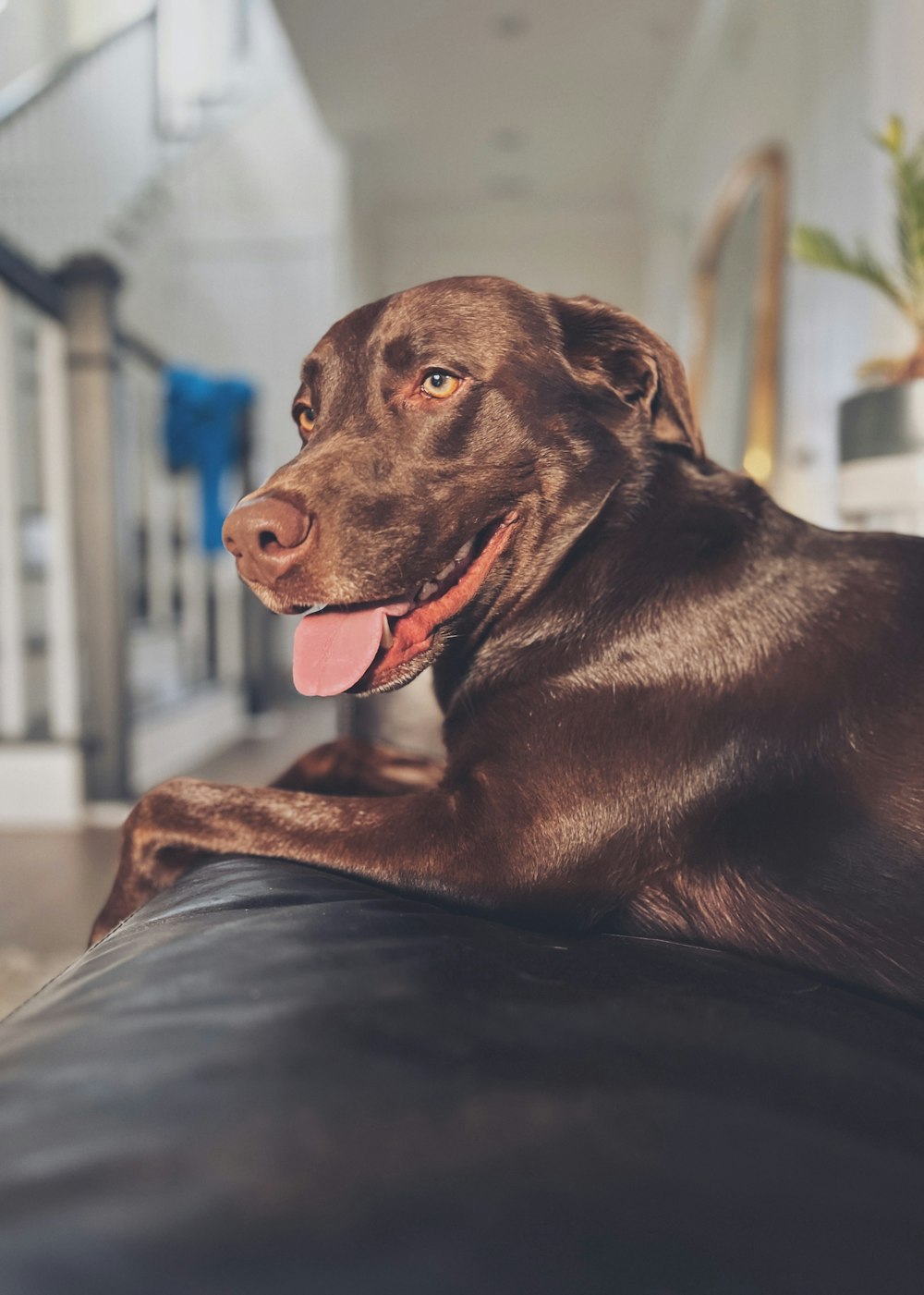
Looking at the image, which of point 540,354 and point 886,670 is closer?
point 886,670

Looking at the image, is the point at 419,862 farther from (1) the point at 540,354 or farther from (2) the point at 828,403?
(2) the point at 828,403

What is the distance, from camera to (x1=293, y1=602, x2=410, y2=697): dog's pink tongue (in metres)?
1.11

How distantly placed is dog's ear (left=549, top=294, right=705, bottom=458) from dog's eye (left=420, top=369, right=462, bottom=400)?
17 cm

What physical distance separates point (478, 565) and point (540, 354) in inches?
11.5

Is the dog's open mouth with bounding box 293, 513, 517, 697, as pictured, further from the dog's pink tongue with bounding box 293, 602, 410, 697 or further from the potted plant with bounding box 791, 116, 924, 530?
the potted plant with bounding box 791, 116, 924, 530

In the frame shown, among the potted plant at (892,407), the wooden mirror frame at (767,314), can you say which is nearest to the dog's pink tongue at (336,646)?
the potted plant at (892,407)

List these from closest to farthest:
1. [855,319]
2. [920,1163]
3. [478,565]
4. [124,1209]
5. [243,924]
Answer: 1. [124,1209]
2. [920,1163]
3. [243,924]
4. [478,565]
5. [855,319]

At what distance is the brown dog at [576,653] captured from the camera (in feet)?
3.09

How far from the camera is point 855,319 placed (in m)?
4.00

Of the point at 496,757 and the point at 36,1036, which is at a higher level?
the point at 496,757

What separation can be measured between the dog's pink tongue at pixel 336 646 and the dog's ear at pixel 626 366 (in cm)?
41

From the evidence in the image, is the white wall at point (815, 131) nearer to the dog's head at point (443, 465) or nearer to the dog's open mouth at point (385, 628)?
the dog's head at point (443, 465)

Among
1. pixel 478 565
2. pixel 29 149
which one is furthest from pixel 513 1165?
pixel 29 149

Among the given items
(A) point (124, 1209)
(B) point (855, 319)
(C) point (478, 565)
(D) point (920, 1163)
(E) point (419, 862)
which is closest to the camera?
(A) point (124, 1209)
